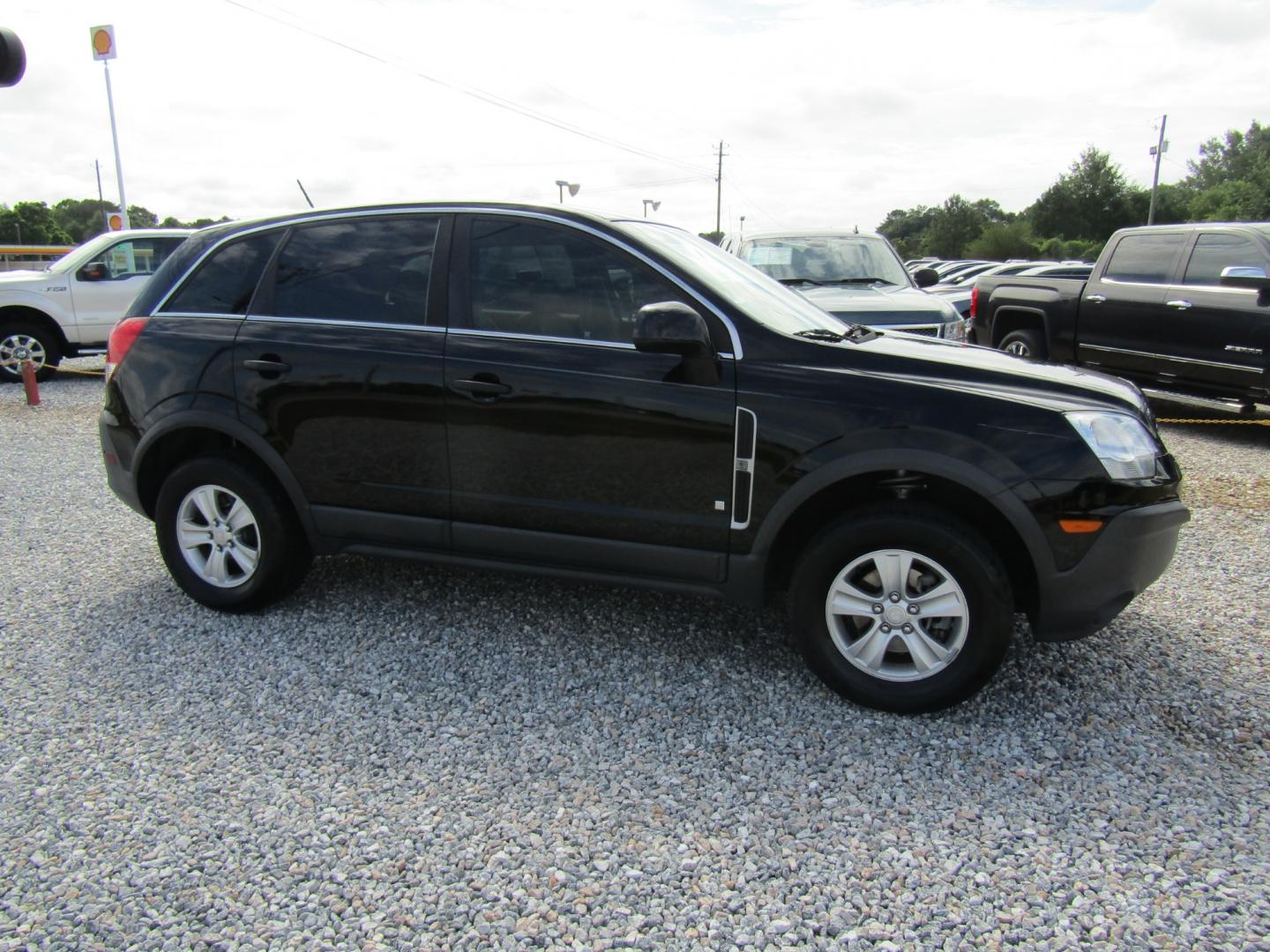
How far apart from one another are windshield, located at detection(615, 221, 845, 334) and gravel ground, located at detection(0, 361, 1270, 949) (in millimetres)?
1351

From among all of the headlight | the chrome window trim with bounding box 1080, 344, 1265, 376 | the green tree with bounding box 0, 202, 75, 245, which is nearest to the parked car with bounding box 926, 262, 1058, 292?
the chrome window trim with bounding box 1080, 344, 1265, 376

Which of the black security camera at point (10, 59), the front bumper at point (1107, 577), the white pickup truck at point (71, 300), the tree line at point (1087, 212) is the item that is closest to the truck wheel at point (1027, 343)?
the front bumper at point (1107, 577)

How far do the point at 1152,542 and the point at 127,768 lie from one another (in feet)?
11.3

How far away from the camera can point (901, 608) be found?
131 inches

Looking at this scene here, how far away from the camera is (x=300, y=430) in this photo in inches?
159

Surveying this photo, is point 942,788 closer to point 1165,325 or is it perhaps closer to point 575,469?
point 575,469

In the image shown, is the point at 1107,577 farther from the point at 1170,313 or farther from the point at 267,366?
the point at 1170,313

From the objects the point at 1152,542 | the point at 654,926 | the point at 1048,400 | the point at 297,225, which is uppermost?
the point at 297,225

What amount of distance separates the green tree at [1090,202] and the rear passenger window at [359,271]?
216 feet

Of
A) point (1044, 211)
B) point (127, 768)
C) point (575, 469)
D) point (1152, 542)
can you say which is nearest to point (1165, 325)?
point (1152, 542)

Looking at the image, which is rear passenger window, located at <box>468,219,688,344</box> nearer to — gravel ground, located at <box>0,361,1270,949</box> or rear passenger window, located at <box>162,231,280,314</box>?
rear passenger window, located at <box>162,231,280,314</box>

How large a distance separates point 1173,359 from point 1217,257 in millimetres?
963

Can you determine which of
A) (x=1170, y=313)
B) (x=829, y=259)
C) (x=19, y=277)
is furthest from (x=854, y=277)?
(x=19, y=277)

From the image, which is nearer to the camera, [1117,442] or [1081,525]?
[1081,525]
